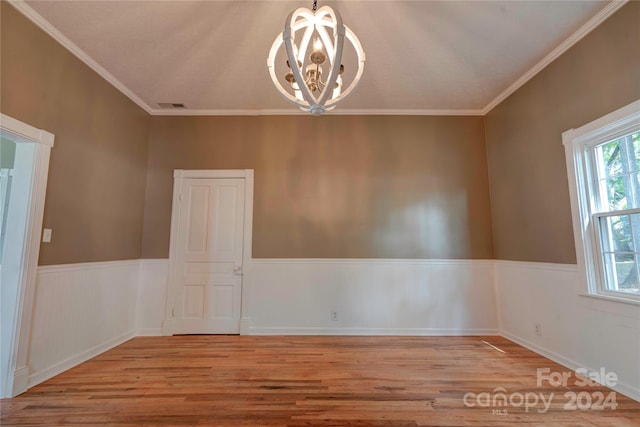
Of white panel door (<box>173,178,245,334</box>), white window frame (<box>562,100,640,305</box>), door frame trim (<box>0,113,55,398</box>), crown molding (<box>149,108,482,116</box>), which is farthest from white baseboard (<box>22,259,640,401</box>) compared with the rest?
crown molding (<box>149,108,482,116</box>)

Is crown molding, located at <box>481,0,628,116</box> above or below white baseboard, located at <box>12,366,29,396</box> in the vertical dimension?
above

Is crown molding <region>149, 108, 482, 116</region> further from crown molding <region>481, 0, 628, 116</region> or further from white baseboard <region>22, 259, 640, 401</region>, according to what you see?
white baseboard <region>22, 259, 640, 401</region>

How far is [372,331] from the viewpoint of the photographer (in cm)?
358

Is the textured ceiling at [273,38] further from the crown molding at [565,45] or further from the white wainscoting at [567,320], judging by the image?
the white wainscoting at [567,320]

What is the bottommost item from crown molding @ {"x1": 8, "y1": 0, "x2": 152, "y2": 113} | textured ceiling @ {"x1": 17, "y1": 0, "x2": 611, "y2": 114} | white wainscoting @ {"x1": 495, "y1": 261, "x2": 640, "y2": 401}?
white wainscoting @ {"x1": 495, "y1": 261, "x2": 640, "y2": 401}

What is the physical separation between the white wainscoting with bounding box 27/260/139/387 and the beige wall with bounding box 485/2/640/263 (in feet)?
15.3

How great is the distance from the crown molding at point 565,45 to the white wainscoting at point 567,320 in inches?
80.1

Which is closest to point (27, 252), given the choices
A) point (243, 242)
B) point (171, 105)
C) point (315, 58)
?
point (243, 242)

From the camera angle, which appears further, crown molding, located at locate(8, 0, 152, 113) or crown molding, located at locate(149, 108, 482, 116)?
crown molding, located at locate(149, 108, 482, 116)

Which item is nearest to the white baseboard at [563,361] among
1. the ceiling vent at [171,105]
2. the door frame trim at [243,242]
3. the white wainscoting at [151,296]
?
the door frame trim at [243,242]

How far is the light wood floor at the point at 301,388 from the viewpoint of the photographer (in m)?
1.86

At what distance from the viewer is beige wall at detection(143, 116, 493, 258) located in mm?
3713

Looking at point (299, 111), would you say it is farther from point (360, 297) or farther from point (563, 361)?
point (563, 361)

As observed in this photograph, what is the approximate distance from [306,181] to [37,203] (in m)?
2.63
